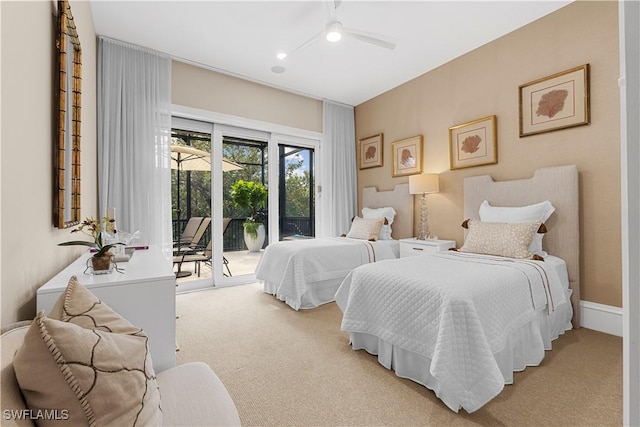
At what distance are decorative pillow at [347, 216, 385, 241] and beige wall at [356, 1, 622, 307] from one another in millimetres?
554

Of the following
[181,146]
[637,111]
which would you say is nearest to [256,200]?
[181,146]

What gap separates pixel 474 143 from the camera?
136 inches

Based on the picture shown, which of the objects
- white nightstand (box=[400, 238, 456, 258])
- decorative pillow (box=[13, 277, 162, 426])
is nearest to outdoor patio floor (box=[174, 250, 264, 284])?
white nightstand (box=[400, 238, 456, 258])

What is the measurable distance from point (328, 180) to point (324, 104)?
120 centimetres

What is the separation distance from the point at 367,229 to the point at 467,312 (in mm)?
2468

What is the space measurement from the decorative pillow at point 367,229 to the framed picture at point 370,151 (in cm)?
109

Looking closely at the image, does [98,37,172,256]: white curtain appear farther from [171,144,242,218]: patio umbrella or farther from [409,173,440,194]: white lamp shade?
[409,173,440,194]: white lamp shade

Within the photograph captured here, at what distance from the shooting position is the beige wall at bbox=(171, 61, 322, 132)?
146 inches

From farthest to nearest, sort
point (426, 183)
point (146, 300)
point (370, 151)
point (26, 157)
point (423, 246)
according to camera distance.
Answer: point (370, 151), point (426, 183), point (423, 246), point (146, 300), point (26, 157)

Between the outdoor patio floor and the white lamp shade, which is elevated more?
the white lamp shade

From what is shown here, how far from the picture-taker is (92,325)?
91 cm

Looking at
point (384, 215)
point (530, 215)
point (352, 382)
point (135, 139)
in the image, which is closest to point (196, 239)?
point (135, 139)

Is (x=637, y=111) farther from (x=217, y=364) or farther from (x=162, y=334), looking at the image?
(x=217, y=364)

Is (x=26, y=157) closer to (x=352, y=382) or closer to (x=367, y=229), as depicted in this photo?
(x=352, y=382)
